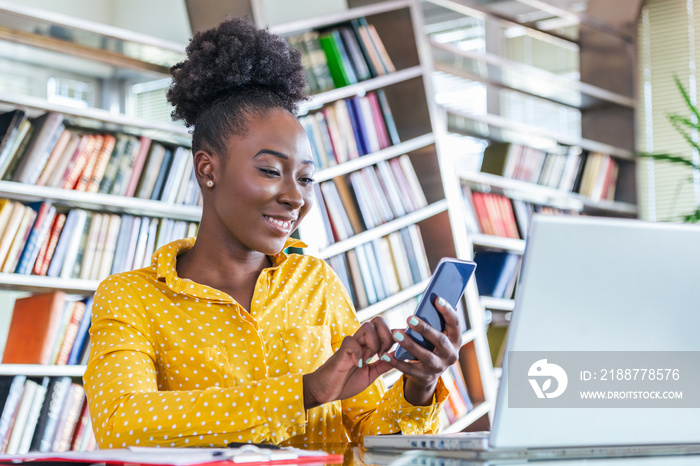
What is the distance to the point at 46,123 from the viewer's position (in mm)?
2219

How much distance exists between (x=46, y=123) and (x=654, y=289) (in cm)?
185

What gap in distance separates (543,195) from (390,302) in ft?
3.54

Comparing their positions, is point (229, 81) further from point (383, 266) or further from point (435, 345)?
point (383, 266)

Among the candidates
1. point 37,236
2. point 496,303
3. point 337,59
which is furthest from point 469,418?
point 37,236

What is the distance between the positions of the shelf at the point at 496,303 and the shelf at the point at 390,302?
369mm

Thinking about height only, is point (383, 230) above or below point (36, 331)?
above

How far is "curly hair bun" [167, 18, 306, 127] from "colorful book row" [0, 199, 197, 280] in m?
0.83

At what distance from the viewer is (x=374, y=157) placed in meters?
2.81

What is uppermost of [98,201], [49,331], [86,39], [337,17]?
[337,17]


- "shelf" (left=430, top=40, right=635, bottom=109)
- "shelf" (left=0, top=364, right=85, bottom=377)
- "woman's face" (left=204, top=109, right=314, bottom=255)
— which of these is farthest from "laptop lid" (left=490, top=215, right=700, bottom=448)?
"shelf" (left=430, top=40, right=635, bottom=109)

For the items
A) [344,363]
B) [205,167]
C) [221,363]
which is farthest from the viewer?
[205,167]

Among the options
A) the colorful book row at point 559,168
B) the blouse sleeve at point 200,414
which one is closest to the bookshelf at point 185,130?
the colorful book row at point 559,168

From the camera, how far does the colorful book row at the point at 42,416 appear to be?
83.0 inches

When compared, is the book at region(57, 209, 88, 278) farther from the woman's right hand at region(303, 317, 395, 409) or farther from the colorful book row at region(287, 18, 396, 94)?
the woman's right hand at region(303, 317, 395, 409)
